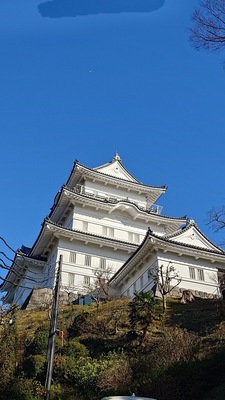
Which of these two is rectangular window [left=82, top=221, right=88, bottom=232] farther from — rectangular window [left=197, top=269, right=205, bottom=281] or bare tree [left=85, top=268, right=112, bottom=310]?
rectangular window [left=197, top=269, right=205, bottom=281]

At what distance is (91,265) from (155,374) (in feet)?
80.1

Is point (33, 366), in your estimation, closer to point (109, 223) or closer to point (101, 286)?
point (101, 286)

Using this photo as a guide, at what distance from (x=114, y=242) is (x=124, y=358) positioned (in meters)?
22.2

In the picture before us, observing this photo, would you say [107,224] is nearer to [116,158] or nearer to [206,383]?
[116,158]

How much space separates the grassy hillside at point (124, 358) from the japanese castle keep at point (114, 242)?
7166mm

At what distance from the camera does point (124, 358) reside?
17.5 meters

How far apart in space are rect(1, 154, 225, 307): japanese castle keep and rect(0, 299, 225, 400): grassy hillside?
717 centimetres

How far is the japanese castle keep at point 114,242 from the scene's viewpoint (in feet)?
103

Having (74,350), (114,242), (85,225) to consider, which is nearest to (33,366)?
(74,350)

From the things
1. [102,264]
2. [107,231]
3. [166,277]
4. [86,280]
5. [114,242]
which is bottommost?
[166,277]

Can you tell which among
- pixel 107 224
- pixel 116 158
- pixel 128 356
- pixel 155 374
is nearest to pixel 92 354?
pixel 128 356

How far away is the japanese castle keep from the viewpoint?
31.5m

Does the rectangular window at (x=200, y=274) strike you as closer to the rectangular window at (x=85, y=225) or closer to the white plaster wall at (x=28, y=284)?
the rectangular window at (x=85, y=225)

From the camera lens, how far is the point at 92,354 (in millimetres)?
19250
